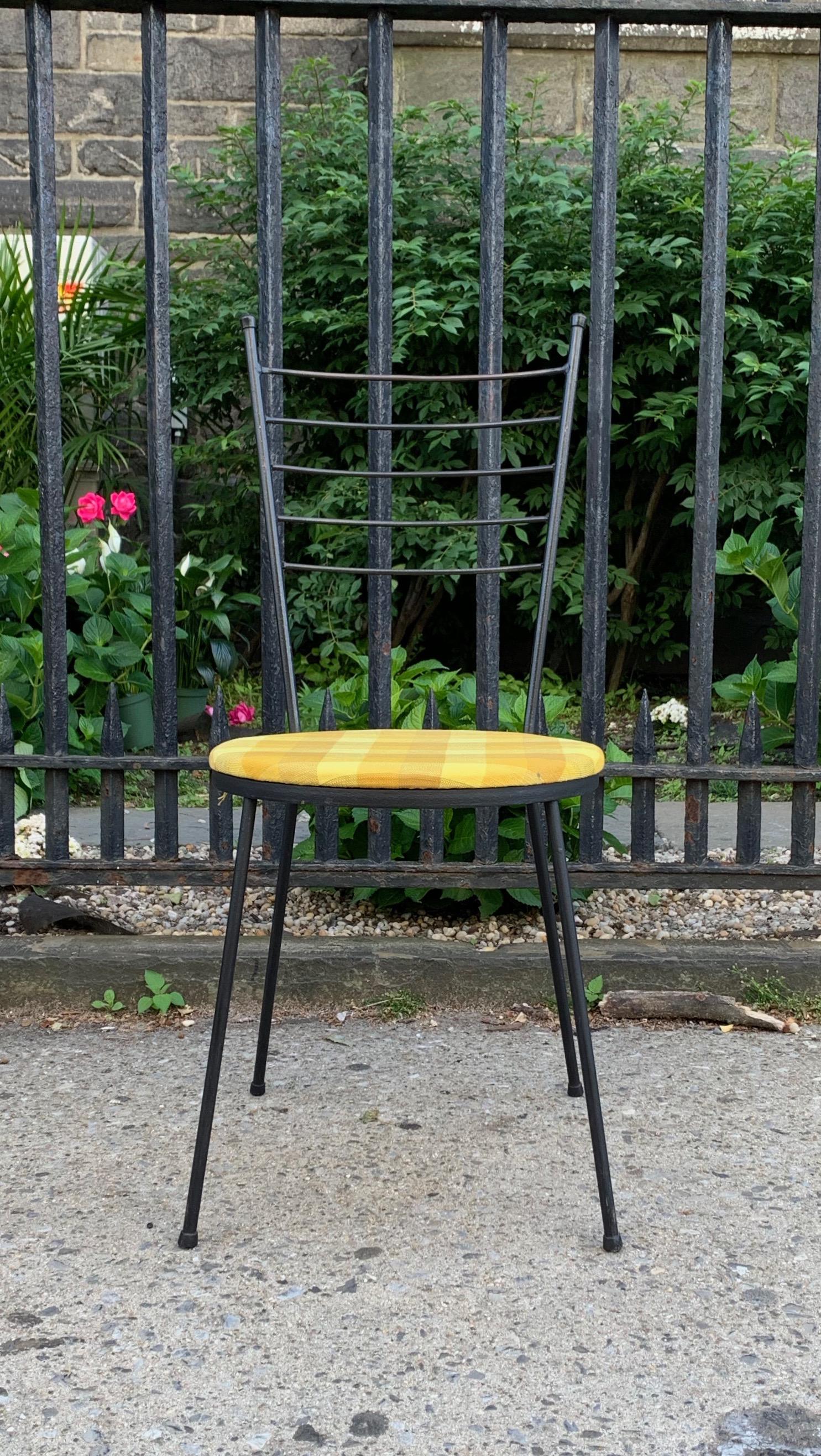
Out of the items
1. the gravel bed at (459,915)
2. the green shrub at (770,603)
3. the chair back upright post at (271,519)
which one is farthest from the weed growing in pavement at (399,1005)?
the green shrub at (770,603)

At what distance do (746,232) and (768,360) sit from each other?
1.53 feet

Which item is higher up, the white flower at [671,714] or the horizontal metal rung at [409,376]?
the horizontal metal rung at [409,376]

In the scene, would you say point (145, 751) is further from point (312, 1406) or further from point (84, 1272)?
point (312, 1406)

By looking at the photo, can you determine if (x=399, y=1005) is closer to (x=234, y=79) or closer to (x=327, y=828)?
(x=327, y=828)

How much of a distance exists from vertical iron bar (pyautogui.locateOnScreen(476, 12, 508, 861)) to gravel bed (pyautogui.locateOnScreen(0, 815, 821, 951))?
31cm

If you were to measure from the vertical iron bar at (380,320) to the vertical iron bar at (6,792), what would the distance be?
26.3 inches

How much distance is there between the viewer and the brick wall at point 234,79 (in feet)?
18.3

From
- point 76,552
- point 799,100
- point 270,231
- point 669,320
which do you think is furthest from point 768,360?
point 270,231

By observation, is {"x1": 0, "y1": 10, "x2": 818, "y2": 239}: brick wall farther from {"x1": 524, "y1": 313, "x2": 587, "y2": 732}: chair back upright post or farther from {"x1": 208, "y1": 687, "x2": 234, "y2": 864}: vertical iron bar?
{"x1": 524, "y1": 313, "x2": 587, "y2": 732}: chair back upright post

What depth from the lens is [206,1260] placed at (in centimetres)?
157

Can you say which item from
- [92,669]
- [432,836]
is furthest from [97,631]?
[432,836]

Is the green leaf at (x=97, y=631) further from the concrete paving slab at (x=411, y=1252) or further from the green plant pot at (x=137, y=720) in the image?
the concrete paving slab at (x=411, y=1252)

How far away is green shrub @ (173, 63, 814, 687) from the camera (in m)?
4.70

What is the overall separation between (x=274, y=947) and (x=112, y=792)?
2.17 ft
